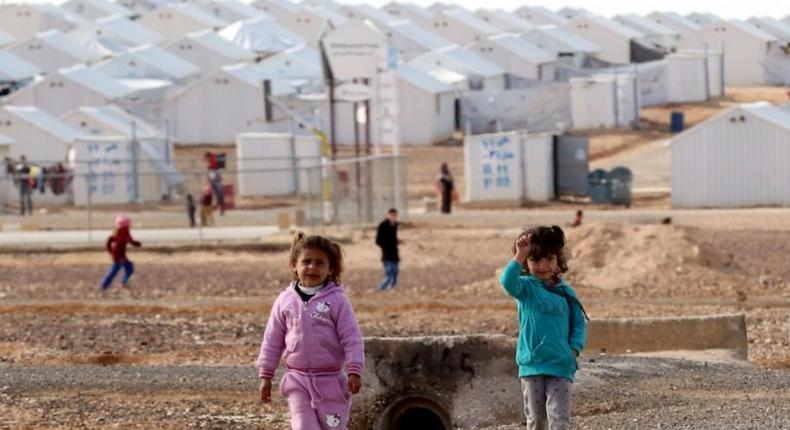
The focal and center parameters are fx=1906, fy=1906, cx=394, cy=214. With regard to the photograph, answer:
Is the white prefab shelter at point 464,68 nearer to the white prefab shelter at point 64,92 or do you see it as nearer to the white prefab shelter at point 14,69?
the white prefab shelter at point 64,92

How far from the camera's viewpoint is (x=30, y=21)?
302ft

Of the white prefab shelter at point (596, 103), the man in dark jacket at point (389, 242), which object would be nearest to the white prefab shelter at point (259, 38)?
the white prefab shelter at point (596, 103)

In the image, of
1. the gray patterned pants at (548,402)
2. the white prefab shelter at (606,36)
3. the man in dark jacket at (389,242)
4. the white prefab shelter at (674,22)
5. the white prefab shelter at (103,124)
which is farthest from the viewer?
the white prefab shelter at (674,22)

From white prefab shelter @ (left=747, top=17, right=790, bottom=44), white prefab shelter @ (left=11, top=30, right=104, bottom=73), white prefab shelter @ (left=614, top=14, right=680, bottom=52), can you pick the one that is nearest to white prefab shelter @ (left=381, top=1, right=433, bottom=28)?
white prefab shelter @ (left=614, top=14, right=680, bottom=52)

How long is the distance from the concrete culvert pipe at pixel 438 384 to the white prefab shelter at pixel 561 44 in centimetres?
6411

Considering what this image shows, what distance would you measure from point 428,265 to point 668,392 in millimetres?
16801

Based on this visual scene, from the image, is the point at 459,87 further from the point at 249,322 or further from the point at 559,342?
the point at 559,342

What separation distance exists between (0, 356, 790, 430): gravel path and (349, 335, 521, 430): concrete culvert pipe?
0.59 ft

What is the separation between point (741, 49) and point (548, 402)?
2793 inches

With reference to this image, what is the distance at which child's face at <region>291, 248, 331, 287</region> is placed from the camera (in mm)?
7496

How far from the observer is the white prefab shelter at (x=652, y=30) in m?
93.8

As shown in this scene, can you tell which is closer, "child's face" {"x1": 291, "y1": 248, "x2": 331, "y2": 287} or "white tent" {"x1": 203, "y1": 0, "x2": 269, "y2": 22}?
"child's face" {"x1": 291, "y1": 248, "x2": 331, "y2": 287}

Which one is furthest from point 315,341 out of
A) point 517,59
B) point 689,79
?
point 517,59

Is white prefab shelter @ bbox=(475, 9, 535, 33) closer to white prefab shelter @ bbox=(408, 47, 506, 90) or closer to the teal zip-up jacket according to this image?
white prefab shelter @ bbox=(408, 47, 506, 90)
